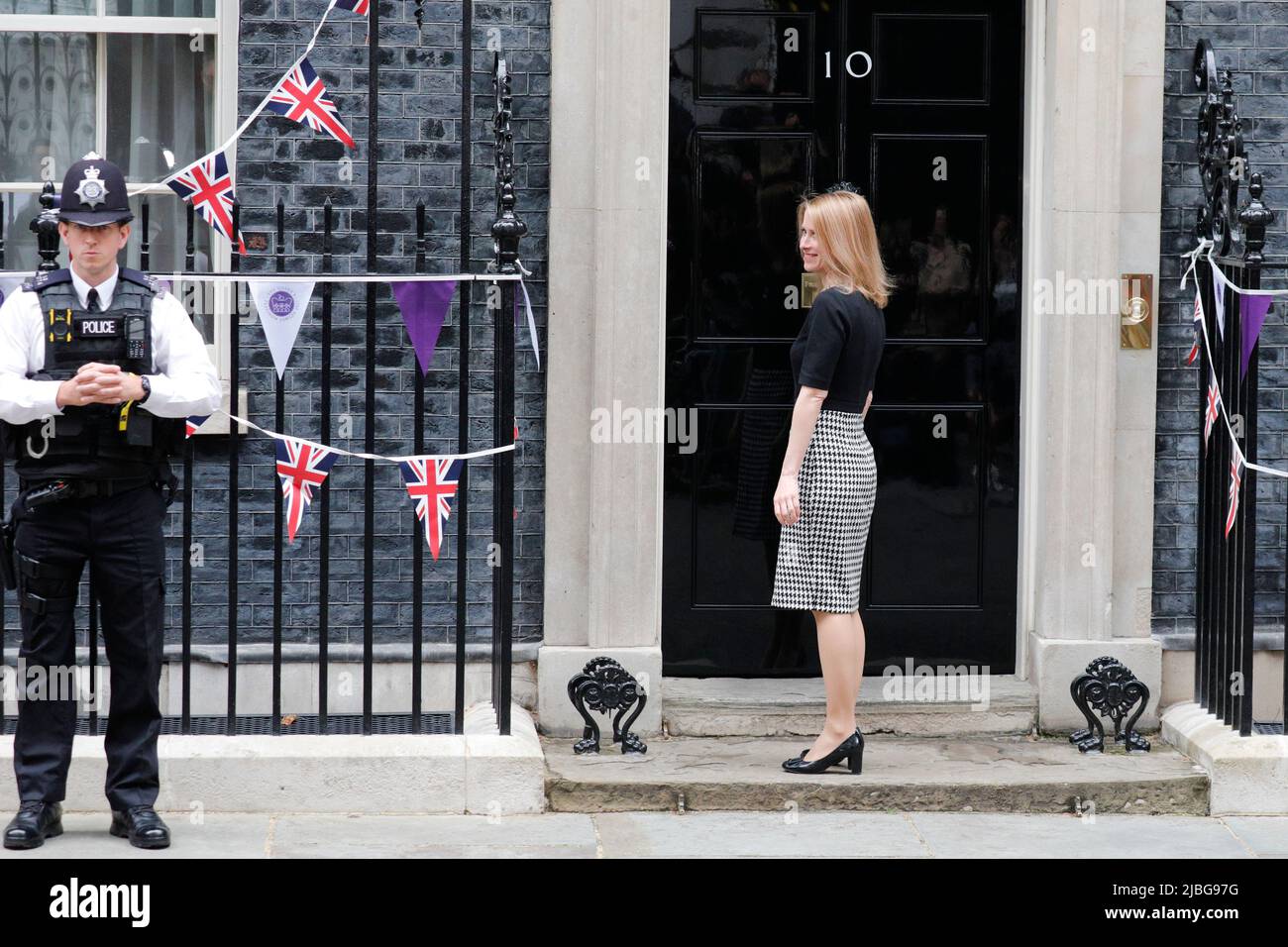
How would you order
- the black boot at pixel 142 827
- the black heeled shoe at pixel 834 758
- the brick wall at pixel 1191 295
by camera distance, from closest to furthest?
the black boot at pixel 142 827 < the black heeled shoe at pixel 834 758 < the brick wall at pixel 1191 295

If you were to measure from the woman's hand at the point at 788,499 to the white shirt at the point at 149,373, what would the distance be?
6.18 ft

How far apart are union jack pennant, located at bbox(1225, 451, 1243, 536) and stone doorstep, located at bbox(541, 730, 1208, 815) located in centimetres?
88

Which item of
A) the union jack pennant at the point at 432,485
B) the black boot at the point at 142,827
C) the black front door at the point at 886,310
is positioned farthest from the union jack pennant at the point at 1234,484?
the black boot at the point at 142,827

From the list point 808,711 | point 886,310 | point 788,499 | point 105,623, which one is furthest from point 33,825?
point 886,310

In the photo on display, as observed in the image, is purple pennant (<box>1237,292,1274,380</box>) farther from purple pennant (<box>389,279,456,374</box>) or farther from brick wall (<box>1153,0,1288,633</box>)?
purple pennant (<box>389,279,456,374</box>)

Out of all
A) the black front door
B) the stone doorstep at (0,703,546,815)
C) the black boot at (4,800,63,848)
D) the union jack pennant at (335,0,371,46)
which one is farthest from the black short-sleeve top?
the black boot at (4,800,63,848)

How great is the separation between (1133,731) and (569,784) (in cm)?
218

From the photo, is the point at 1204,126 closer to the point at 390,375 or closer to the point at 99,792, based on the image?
the point at 390,375

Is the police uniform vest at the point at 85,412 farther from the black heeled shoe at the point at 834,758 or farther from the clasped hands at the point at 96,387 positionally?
the black heeled shoe at the point at 834,758

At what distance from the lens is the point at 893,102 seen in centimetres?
731

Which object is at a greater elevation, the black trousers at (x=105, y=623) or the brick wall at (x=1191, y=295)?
the brick wall at (x=1191, y=295)

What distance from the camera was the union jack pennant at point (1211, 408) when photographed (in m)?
6.80

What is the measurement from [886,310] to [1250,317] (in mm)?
1461

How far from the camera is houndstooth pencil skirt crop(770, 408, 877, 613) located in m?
6.38
